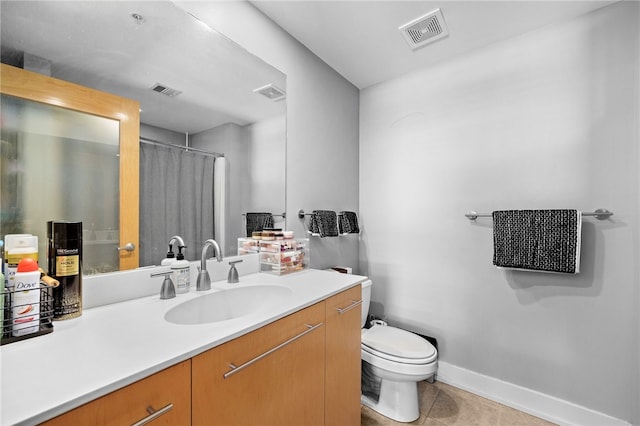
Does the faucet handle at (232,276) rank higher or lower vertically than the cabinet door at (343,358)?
higher

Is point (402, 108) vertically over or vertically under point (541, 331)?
over

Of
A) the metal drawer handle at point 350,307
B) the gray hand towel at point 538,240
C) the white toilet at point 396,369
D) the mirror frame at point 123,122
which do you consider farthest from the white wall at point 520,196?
the mirror frame at point 123,122

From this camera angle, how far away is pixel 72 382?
0.56 m

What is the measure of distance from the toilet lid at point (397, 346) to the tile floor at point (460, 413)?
0.41 m

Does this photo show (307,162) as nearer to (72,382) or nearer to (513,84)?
(513,84)

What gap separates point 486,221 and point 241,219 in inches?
64.6

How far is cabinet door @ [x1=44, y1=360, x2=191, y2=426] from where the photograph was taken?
0.54 metres

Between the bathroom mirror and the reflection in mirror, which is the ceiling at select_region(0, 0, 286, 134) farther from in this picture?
the reflection in mirror

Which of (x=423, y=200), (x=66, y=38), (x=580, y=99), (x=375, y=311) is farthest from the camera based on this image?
(x=375, y=311)

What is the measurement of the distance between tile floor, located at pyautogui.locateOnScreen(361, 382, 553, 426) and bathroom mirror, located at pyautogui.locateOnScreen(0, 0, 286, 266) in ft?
4.43

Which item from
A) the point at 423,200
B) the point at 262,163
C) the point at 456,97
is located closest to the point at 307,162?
the point at 262,163

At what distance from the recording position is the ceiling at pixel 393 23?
1610 mm

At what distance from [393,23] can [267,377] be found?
6.63 feet

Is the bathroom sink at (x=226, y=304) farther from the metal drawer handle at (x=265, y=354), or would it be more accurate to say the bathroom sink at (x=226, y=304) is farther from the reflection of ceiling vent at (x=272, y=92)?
the reflection of ceiling vent at (x=272, y=92)
